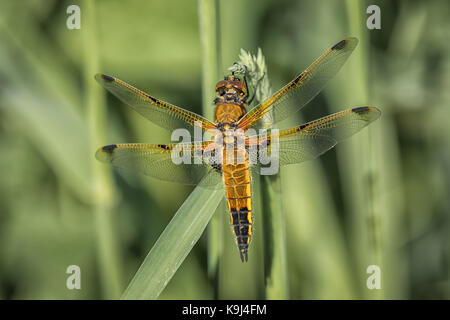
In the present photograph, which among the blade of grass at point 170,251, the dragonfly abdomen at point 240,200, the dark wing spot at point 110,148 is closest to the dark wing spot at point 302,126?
the dragonfly abdomen at point 240,200

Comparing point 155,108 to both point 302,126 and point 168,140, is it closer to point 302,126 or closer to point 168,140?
point 168,140

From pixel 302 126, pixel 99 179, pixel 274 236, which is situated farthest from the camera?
pixel 99 179

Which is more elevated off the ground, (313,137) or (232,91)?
(232,91)

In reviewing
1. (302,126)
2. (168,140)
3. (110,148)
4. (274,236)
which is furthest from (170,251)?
(168,140)

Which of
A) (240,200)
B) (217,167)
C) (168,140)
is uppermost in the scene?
(168,140)

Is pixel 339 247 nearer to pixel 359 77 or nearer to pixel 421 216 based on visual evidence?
pixel 421 216

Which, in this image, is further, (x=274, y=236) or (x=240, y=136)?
(x=240, y=136)
